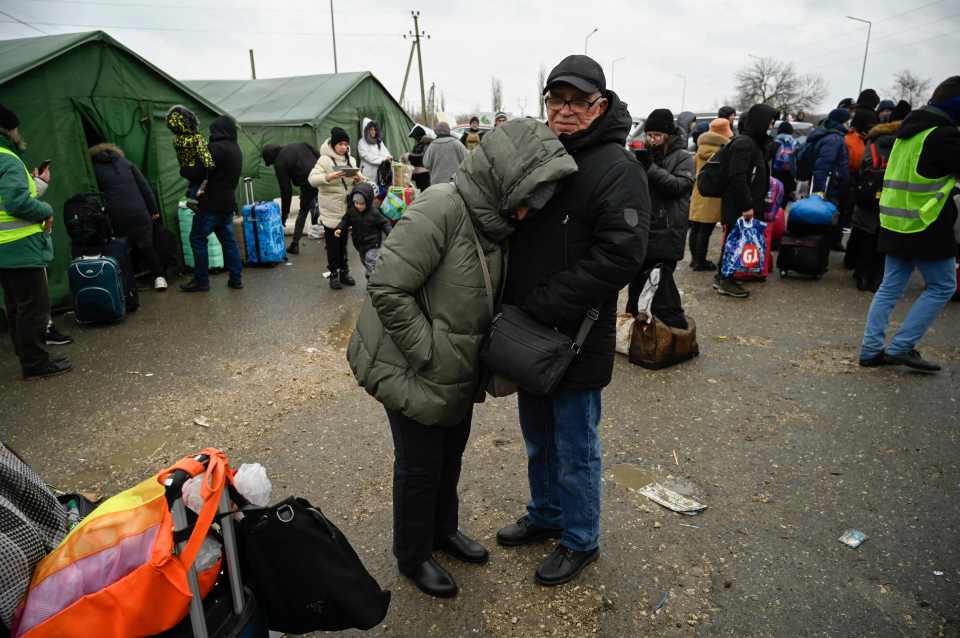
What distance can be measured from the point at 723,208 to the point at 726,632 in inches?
203

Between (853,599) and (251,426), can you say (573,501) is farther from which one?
(251,426)

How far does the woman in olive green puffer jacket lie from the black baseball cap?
0.21 m

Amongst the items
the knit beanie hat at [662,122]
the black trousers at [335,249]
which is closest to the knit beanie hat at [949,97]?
the knit beanie hat at [662,122]

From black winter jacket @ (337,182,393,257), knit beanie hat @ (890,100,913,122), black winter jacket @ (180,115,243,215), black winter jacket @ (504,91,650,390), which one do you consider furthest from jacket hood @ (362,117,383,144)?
black winter jacket @ (504,91,650,390)

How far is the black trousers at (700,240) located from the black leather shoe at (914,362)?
10.8 ft

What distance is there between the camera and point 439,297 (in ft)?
6.95

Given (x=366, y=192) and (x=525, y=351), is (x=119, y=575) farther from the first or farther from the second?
(x=366, y=192)

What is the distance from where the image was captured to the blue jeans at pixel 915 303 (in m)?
4.29

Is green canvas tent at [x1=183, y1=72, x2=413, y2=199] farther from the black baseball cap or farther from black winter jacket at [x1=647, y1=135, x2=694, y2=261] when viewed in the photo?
the black baseball cap

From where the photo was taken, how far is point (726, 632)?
228 centimetres

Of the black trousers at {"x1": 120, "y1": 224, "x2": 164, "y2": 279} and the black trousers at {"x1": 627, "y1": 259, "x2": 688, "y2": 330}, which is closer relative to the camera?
the black trousers at {"x1": 627, "y1": 259, "x2": 688, "y2": 330}

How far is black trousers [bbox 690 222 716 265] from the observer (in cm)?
762

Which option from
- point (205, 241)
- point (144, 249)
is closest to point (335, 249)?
point (205, 241)

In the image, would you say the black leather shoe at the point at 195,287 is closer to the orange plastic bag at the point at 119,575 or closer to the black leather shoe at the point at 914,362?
the orange plastic bag at the point at 119,575
